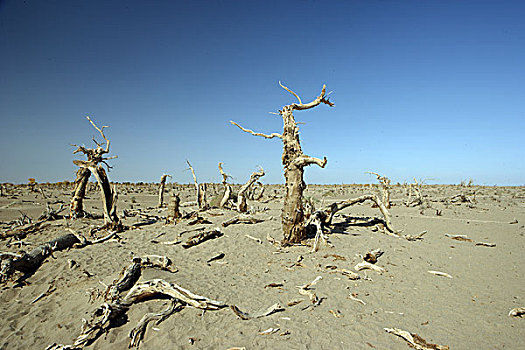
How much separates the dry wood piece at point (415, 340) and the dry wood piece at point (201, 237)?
4.98 meters

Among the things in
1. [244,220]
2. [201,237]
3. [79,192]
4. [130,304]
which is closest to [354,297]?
[130,304]

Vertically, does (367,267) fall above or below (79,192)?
below

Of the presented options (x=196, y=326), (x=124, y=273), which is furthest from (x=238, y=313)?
(x=124, y=273)

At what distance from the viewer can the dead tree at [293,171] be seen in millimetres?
6824

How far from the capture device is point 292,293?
14.9ft

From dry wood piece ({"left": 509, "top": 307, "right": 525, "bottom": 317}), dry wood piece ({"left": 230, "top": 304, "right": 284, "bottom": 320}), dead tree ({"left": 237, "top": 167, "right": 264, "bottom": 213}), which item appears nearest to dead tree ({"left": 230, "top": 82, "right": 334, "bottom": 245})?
dry wood piece ({"left": 230, "top": 304, "right": 284, "bottom": 320})

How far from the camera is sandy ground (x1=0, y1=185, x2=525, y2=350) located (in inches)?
134

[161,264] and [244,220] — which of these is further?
[244,220]

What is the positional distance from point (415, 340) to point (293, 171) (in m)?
4.34

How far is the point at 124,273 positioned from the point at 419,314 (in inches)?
185

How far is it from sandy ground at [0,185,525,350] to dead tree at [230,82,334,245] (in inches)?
19.1

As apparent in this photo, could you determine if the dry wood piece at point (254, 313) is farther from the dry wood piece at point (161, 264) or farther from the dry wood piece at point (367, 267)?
the dry wood piece at point (367, 267)

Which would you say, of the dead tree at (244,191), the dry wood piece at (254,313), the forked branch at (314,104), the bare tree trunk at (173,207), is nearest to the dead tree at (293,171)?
the forked branch at (314,104)

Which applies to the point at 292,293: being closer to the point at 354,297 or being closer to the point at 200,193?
the point at 354,297
